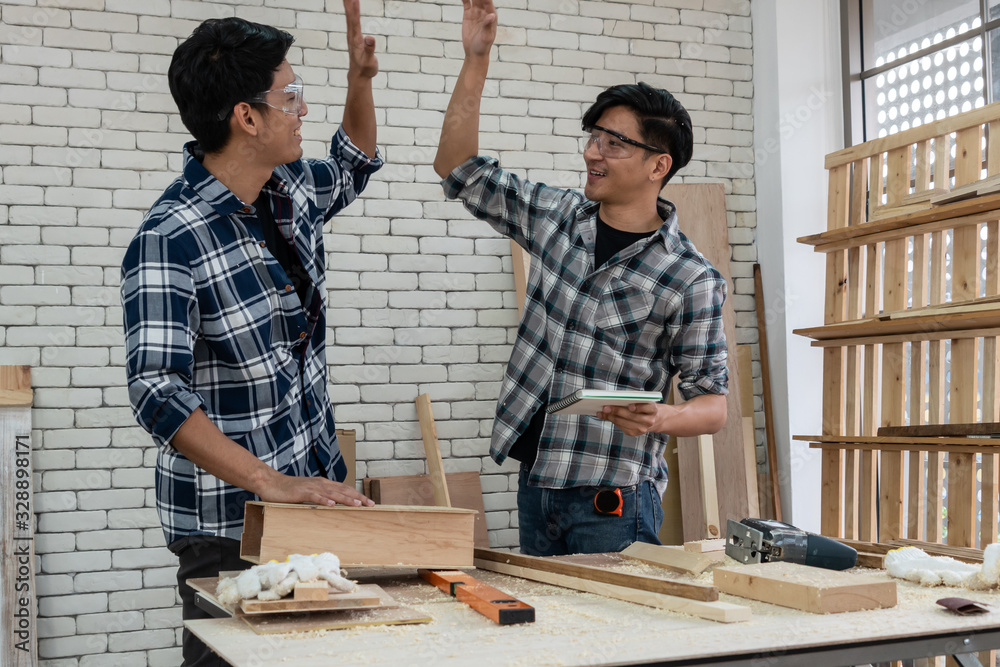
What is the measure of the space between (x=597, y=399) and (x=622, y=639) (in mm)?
594

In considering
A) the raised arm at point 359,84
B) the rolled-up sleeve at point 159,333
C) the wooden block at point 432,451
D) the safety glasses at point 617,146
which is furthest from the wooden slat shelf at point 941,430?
the rolled-up sleeve at point 159,333

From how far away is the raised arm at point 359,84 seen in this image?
2.32 metres

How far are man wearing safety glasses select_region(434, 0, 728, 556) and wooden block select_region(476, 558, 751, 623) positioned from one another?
0.48 m

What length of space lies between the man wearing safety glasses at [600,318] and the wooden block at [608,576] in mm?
433

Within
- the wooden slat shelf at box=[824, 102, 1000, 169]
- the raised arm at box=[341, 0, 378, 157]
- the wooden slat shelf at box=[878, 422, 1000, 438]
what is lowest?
the wooden slat shelf at box=[878, 422, 1000, 438]

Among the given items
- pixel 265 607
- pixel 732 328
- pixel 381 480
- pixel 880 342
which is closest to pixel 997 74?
pixel 880 342

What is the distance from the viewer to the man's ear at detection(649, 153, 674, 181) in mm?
2658

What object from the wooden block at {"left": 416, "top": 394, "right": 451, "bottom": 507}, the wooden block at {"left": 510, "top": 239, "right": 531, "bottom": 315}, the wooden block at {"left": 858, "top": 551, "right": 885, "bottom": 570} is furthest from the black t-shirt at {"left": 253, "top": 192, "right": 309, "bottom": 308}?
the wooden block at {"left": 510, "top": 239, "right": 531, "bottom": 315}

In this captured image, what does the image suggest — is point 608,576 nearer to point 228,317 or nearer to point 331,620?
→ point 331,620

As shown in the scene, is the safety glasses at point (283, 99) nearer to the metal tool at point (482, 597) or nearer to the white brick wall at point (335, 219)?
the metal tool at point (482, 597)

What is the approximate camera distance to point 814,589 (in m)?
1.57

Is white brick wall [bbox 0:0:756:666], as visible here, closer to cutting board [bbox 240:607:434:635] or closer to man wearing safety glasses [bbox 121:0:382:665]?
man wearing safety glasses [bbox 121:0:382:665]

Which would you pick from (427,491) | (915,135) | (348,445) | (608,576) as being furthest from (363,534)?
(915,135)

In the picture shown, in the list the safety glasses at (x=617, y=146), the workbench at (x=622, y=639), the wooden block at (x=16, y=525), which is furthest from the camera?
the wooden block at (x=16, y=525)
